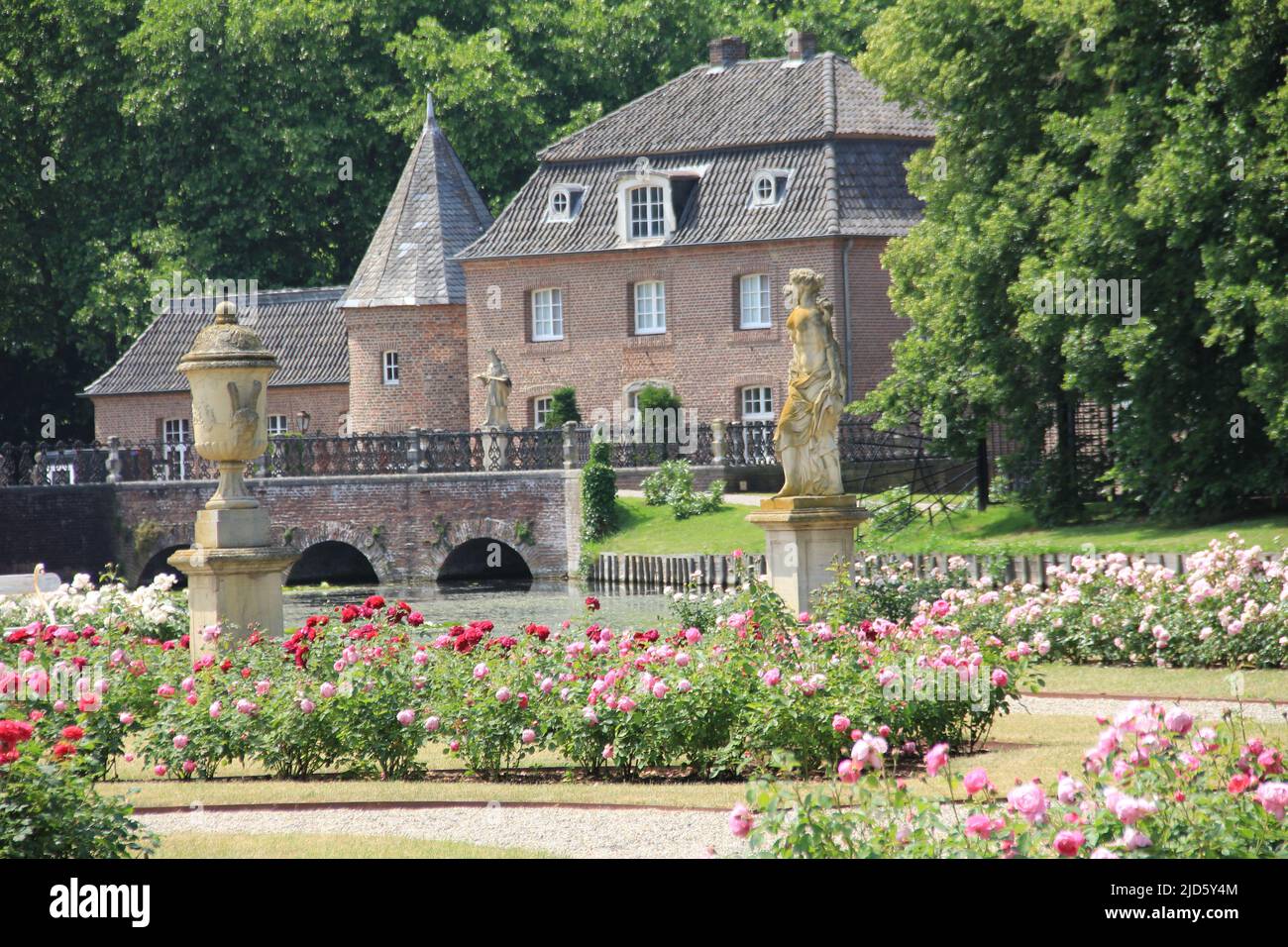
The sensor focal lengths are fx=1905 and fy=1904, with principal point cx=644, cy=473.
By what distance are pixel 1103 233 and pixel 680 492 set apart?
11.3 m

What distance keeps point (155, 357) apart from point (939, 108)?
25.1 meters

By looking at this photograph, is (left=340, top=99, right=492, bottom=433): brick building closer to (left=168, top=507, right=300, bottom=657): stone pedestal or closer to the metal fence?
the metal fence

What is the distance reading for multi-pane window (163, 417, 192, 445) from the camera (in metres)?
47.3

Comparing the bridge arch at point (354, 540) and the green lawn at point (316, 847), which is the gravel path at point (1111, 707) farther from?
the bridge arch at point (354, 540)

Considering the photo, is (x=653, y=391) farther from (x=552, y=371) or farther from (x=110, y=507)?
(x=110, y=507)

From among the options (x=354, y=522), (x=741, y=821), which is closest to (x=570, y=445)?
(x=354, y=522)

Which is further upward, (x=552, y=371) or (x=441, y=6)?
(x=441, y=6)

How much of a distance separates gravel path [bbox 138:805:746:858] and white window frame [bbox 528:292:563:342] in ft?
111

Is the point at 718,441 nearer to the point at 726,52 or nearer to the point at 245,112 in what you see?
the point at 726,52

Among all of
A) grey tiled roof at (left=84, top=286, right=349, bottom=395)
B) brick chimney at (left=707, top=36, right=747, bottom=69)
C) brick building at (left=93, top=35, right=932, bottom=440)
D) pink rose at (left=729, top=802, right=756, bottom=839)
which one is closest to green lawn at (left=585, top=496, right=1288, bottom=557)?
brick building at (left=93, top=35, right=932, bottom=440)

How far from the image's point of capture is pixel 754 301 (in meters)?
40.7

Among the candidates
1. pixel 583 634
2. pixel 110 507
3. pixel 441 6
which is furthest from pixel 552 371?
pixel 583 634

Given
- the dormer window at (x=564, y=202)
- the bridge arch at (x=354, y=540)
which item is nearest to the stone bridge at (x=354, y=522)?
the bridge arch at (x=354, y=540)

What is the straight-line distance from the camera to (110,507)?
39.3 metres
